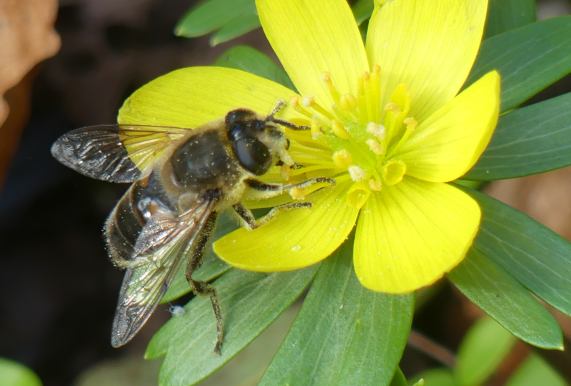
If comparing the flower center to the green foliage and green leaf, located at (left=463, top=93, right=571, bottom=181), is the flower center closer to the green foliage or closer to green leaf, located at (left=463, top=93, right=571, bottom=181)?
green leaf, located at (left=463, top=93, right=571, bottom=181)

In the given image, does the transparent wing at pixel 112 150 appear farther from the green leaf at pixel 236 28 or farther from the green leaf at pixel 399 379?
the green leaf at pixel 399 379

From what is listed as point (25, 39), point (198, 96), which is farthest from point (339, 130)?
point (25, 39)

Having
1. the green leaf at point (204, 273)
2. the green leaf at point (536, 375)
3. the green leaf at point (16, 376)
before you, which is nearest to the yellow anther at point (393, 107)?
the green leaf at point (204, 273)

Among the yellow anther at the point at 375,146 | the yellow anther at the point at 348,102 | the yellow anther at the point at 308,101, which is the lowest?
the yellow anther at the point at 375,146

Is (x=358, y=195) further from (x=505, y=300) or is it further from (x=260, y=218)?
(x=505, y=300)

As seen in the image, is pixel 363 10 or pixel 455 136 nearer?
pixel 455 136

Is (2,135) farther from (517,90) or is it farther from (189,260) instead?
(517,90)

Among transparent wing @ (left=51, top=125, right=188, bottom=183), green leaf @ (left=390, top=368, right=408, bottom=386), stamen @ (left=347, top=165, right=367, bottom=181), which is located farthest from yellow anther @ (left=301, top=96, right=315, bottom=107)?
Answer: green leaf @ (left=390, top=368, right=408, bottom=386)
